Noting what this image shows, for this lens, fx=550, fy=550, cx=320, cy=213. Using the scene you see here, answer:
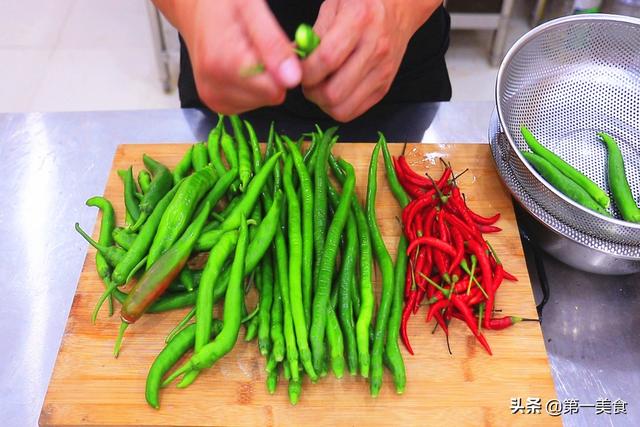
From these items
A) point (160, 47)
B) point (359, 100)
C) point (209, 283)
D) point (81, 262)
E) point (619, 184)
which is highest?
point (359, 100)

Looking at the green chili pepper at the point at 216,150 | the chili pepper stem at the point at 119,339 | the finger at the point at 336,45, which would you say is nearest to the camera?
the finger at the point at 336,45

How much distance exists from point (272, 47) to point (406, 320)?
0.75 meters

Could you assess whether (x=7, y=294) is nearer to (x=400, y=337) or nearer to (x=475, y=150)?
(x=400, y=337)

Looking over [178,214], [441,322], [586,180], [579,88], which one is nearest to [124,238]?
[178,214]

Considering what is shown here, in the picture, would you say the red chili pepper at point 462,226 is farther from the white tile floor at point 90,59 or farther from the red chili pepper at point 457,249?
the white tile floor at point 90,59

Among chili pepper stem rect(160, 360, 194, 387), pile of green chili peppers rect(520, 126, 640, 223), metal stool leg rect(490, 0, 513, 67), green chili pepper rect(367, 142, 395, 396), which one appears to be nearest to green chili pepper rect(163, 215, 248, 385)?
chili pepper stem rect(160, 360, 194, 387)

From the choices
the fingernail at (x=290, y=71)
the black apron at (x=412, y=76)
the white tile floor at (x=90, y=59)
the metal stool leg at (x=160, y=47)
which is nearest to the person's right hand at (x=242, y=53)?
the fingernail at (x=290, y=71)

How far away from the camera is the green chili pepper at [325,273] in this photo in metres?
1.29

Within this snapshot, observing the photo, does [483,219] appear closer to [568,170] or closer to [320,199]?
[568,170]

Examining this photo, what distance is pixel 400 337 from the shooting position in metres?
1.39

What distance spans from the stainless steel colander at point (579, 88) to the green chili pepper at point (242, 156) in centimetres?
78

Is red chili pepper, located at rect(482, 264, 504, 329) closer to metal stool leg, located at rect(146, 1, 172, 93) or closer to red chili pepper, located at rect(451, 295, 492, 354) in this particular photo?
red chili pepper, located at rect(451, 295, 492, 354)

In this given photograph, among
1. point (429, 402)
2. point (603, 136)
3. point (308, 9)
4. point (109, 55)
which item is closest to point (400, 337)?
point (429, 402)

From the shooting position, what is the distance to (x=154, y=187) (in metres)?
1.60
